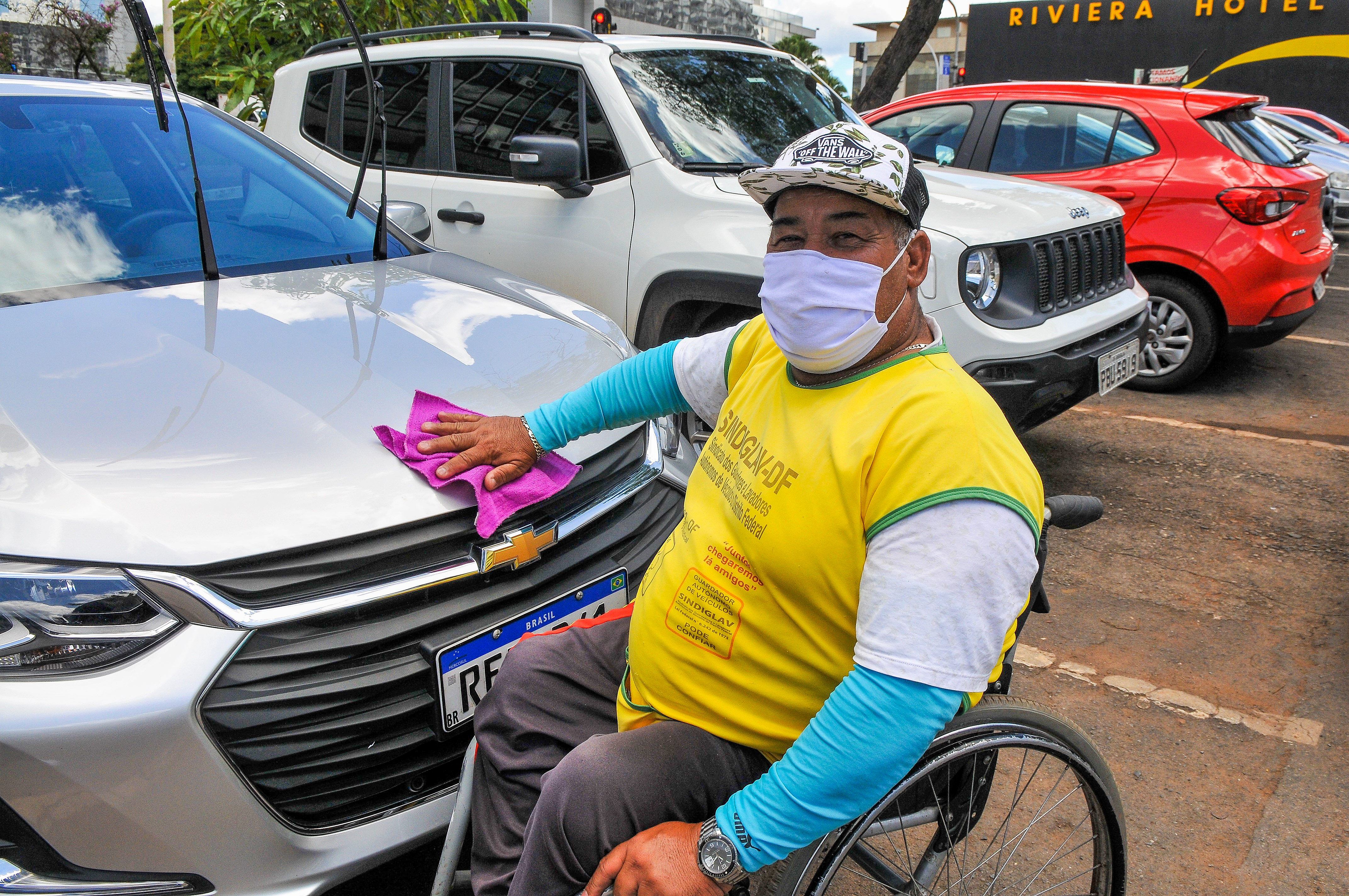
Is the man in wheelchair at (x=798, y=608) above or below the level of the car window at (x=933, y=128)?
below

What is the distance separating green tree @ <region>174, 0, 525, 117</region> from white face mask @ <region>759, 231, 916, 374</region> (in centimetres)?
604

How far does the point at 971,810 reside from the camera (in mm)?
1765

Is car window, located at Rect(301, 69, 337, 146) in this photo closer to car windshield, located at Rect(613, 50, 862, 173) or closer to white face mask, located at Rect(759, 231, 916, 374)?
car windshield, located at Rect(613, 50, 862, 173)

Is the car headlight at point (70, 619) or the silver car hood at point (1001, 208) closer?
the car headlight at point (70, 619)

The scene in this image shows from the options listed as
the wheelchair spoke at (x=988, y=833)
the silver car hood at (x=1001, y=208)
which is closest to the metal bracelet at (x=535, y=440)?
the wheelchair spoke at (x=988, y=833)

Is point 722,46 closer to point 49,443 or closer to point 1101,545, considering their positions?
point 1101,545

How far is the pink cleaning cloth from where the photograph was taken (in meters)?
1.88

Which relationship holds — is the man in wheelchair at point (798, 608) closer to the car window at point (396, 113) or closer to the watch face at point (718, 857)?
the watch face at point (718, 857)

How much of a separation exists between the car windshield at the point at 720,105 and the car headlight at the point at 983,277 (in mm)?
1006

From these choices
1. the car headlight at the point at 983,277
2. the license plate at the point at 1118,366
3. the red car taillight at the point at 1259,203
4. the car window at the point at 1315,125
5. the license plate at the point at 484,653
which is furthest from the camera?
the car window at the point at 1315,125

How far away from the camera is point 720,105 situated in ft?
14.2

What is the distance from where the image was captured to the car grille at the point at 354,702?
162 centimetres

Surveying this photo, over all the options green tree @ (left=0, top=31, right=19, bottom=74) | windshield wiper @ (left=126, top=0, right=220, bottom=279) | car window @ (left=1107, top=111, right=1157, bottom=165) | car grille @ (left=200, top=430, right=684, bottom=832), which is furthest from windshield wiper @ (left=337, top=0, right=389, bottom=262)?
green tree @ (left=0, top=31, right=19, bottom=74)

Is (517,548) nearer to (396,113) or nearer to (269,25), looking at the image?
(396,113)
